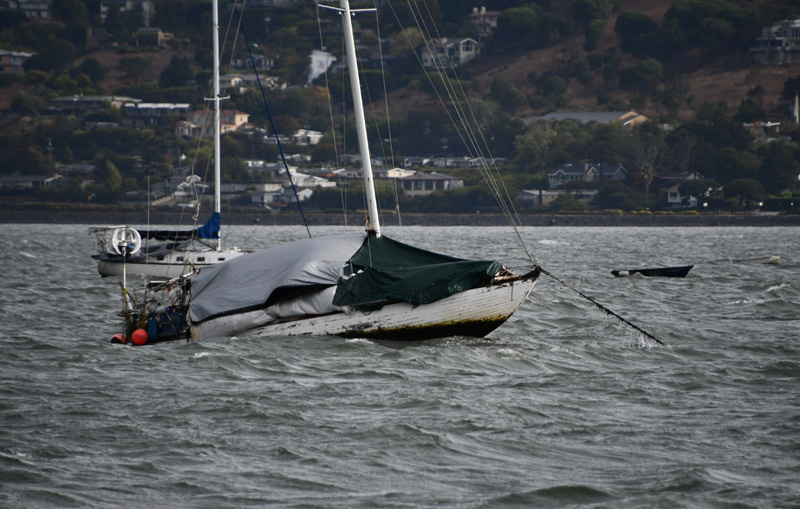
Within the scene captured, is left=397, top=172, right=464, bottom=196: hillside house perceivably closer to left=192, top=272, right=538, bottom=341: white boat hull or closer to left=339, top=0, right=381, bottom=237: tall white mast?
left=339, top=0, right=381, bottom=237: tall white mast

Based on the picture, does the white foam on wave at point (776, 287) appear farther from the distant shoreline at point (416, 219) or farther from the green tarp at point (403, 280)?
the distant shoreline at point (416, 219)

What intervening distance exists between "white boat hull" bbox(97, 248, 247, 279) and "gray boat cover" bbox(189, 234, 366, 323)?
21505 millimetres

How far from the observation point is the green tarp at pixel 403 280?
21.3m

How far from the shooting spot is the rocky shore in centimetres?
15375

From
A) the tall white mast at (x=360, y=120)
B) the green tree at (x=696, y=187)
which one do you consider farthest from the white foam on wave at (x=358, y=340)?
the green tree at (x=696, y=187)

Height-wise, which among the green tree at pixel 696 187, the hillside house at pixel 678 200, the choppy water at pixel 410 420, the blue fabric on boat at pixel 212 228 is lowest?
the choppy water at pixel 410 420

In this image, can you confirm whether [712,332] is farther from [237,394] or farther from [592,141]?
[592,141]

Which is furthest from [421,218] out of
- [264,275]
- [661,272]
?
[264,275]

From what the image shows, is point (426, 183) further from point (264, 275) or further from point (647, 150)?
point (264, 275)

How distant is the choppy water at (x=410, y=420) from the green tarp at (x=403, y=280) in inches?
41.9

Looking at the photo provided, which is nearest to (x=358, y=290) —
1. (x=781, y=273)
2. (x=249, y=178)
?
(x=781, y=273)

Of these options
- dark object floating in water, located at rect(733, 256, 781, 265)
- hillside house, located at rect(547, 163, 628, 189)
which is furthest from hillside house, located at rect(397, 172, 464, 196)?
dark object floating in water, located at rect(733, 256, 781, 265)

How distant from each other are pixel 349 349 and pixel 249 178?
175673 mm

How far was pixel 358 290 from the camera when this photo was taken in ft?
71.4
